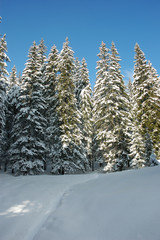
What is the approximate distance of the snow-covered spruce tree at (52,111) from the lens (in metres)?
18.7

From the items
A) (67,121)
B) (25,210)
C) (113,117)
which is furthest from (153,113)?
(25,210)

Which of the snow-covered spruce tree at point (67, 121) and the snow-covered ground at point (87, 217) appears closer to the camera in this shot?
the snow-covered ground at point (87, 217)

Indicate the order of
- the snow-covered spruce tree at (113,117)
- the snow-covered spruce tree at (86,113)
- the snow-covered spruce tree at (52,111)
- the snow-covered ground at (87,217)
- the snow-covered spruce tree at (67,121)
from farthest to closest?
the snow-covered spruce tree at (86,113), the snow-covered spruce tree at (52,111), the snow-covered spruce tree at (67,121), the snow-covered spruce tree at (113,117), the snow-covered ground at (87,217)

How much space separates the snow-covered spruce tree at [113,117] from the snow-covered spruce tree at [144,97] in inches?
122

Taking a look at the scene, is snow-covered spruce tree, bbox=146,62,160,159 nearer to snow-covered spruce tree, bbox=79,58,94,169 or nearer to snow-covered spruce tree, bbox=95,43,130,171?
snow-covered spruce tree, bbox=95,43,130,171

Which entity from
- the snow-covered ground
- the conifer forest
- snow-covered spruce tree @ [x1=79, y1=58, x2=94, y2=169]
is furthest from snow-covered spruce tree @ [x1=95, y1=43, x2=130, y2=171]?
the snow-covered ground

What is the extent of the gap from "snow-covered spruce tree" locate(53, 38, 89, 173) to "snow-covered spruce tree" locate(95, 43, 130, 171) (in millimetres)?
3190

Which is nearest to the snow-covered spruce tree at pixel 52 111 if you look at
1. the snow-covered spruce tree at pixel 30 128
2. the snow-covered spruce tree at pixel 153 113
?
the snow-covered spruce tree at pixel 30 128

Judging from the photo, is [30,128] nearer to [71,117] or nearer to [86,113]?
[71,117]

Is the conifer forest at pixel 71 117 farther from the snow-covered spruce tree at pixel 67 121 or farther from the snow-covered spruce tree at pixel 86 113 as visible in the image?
the snow-covered spruce tree at pixel 86 113

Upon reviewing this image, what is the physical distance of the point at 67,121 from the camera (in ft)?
64.4

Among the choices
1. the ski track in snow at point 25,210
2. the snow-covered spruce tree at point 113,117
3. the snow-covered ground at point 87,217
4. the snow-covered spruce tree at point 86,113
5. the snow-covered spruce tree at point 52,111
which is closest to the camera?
A: the snow-covered ground at point 87,217

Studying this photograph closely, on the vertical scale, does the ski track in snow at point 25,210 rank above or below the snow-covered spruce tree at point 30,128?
below

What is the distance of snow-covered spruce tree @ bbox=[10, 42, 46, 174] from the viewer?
58.1 feet
